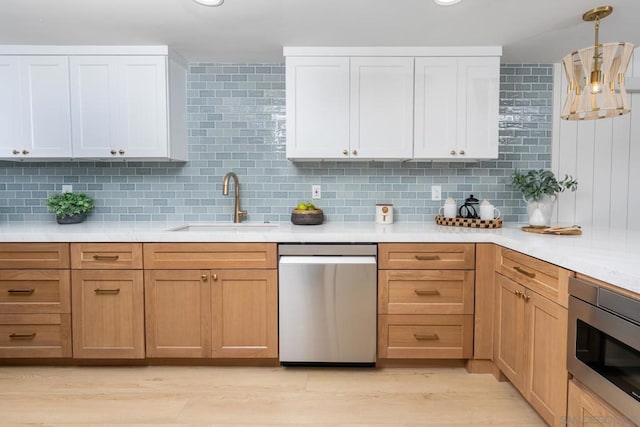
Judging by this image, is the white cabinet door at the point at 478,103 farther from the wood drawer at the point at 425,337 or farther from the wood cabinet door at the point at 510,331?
the wood drawer at the point at 425,337

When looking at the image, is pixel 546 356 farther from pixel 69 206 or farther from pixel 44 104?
pixel 44 104

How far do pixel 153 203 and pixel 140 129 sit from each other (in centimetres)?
62

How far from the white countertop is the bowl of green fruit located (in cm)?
6

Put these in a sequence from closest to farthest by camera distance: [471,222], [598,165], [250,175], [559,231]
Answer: [559,231]
[471,222]
[598,165]
[250,175]

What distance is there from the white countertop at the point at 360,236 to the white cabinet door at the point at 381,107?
0.56 meters

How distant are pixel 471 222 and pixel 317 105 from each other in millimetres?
1315

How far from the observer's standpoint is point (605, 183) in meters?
2.93

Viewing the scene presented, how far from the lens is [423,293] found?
2.38 meters

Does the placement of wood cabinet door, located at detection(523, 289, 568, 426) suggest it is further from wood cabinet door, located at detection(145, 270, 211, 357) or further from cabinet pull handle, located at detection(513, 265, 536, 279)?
wood cabinet door, located at detection(145, 270, 211, 357)

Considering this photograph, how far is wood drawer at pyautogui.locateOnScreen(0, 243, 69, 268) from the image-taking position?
7.73 ft

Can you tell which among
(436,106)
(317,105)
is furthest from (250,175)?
(436,106)

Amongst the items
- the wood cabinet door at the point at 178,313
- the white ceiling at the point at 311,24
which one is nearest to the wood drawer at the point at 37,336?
the wood cabinet door at the point at 178,313

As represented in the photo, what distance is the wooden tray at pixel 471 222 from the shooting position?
102 inches

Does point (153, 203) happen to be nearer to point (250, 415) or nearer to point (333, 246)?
point (333, 246)
